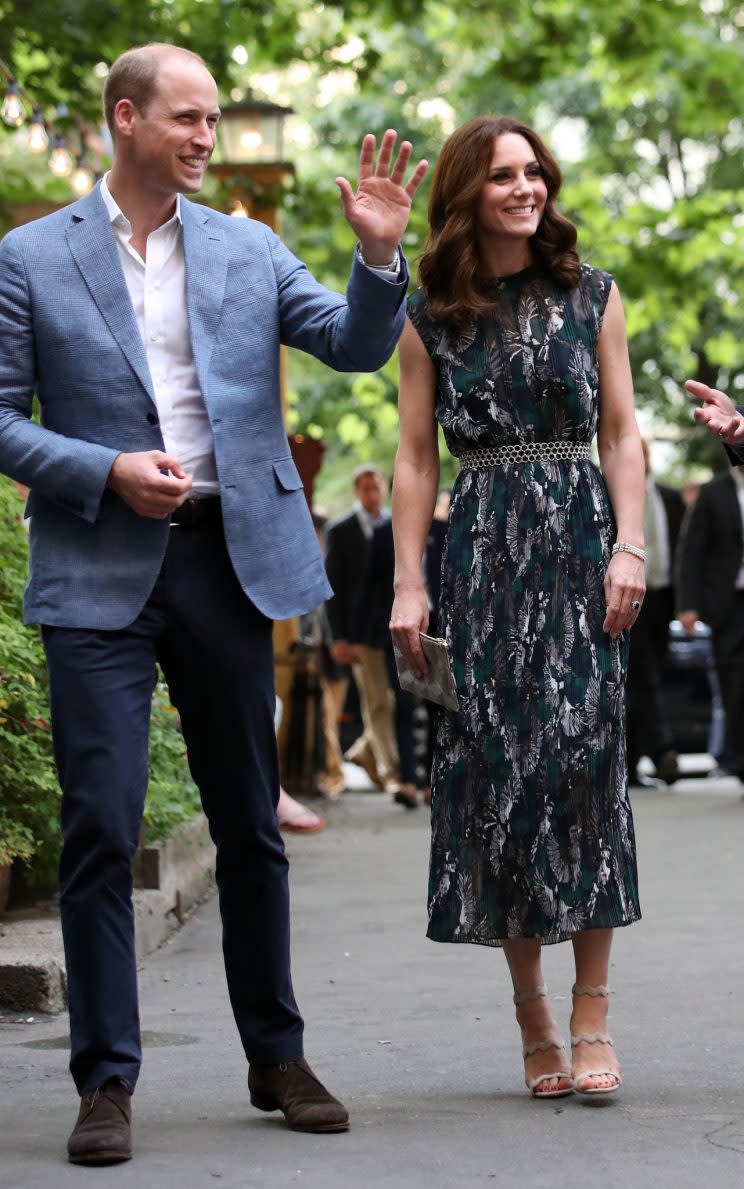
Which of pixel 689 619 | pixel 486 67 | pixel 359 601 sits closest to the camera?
pixel 689 619

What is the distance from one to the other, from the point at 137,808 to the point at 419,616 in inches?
34.6

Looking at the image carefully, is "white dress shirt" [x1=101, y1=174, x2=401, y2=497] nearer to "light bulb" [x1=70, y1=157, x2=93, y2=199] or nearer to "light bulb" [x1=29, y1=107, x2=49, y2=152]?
"light bulb" [x1=29, y1=107, x2=49, y2=152]

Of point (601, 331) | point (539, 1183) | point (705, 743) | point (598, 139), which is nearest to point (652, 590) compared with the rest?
point (705, 743)

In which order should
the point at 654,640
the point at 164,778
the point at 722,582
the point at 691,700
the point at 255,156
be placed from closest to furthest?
the point at 164,778
the point at 722,582
the point at 255,156
the point at 654,640
the point at 691,700

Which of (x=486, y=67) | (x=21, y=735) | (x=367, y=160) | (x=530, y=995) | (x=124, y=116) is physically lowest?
(x=530, y=995)

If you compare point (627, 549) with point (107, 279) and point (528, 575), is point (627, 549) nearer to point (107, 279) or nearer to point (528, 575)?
point (528, 575)

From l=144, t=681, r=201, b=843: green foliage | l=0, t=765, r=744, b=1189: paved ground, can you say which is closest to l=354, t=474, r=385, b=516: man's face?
l=0, t=765, r=744, b=1189: paved ground

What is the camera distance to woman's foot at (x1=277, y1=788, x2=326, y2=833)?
35.2 feet

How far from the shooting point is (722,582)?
1269 cm

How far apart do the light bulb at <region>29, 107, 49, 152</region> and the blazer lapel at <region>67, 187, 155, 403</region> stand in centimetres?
788

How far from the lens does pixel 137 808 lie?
420 centimetres

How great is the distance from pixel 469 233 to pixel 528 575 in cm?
80

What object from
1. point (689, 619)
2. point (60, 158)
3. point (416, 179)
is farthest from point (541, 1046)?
point (60, 158)

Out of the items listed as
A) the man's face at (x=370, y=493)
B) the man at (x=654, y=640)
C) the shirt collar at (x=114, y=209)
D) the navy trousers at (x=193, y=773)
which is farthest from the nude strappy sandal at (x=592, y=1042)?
the man's face at (x=370, y=493)
